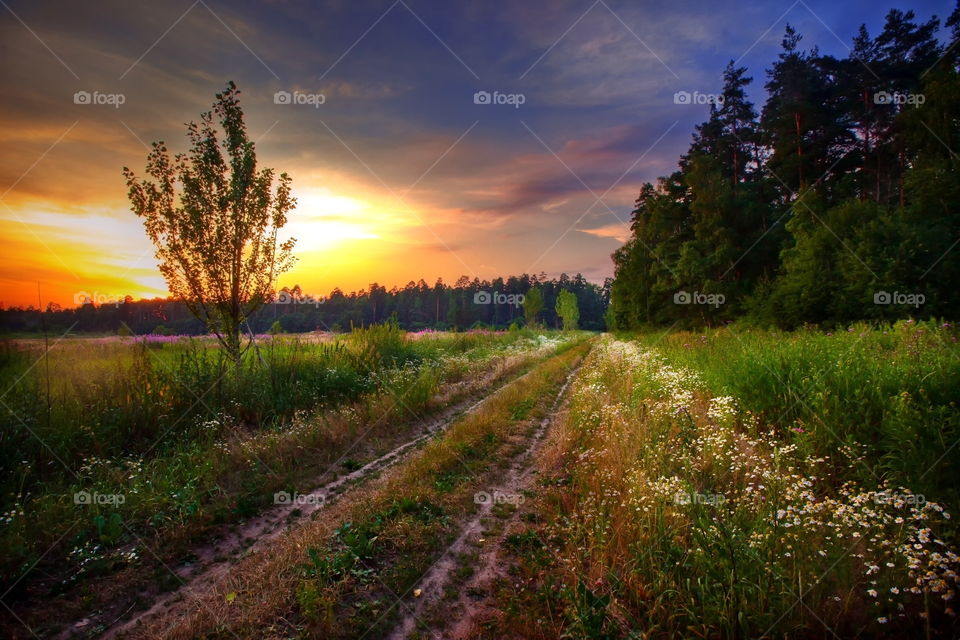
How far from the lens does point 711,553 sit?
3.01 metres

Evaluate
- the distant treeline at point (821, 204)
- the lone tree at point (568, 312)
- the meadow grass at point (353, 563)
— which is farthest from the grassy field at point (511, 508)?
the lone tree at point (568, 312)

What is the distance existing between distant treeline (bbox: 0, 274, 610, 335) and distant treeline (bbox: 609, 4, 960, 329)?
567 inches

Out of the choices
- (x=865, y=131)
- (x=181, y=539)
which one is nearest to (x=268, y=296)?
(x=181, y=539)

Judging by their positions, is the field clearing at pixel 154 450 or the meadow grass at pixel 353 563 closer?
the meadow grass at pixel 353 563

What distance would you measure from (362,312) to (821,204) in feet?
104

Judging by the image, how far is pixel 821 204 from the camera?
21.3 metres

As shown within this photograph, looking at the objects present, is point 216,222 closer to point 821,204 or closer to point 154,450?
point 154,450

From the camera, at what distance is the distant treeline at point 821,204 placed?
16.4m

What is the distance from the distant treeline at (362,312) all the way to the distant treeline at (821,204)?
47.2 feet

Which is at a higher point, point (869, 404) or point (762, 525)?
point (869, 404)

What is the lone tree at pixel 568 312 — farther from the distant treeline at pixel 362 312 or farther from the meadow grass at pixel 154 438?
the meadow grass at pixel 154 438

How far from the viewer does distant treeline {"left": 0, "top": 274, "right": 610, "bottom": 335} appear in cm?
845

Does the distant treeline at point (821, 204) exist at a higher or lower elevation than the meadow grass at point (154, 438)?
higher

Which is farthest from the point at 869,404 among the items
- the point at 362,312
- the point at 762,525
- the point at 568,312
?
the point at 568,312
